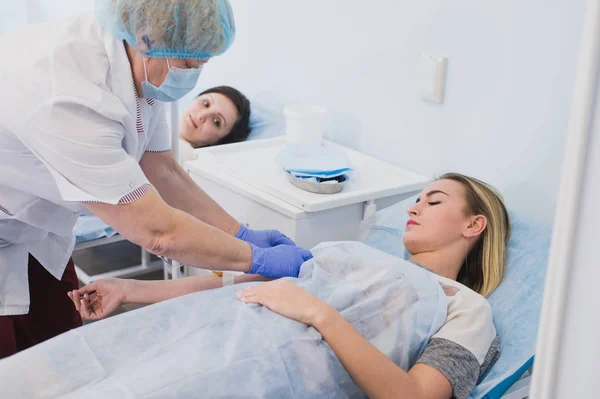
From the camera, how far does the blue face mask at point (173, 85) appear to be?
4.80ft

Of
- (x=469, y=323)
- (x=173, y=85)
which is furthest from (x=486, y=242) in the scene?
(x=173, y=85)

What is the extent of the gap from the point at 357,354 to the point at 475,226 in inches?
25.3

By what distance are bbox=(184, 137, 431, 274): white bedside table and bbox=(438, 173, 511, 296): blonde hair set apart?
35cm

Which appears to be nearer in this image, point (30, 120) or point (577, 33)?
point (30, 120)

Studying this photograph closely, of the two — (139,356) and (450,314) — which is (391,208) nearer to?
(450,314)

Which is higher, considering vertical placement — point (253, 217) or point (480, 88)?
point (480, 88)

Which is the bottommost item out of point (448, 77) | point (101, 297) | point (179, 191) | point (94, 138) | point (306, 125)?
point (101, 297)

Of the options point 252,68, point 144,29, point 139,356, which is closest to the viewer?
point 139,356

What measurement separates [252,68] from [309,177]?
42.0 inches

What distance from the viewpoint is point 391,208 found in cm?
206

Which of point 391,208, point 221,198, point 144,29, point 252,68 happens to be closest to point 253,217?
point 221,198

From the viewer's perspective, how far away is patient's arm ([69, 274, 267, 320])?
63.6 inches

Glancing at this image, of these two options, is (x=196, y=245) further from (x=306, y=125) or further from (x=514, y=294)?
(x=306, y=125)

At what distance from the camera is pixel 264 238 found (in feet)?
6.01
